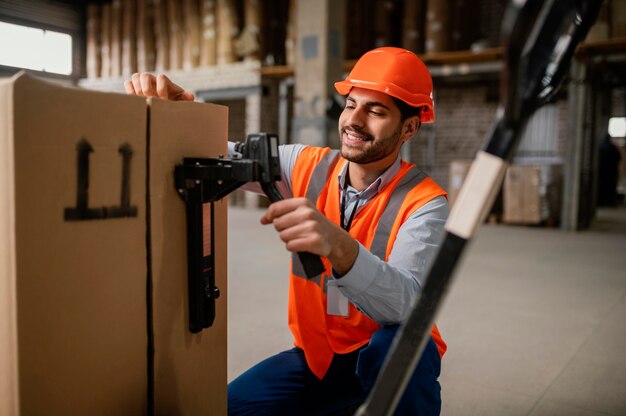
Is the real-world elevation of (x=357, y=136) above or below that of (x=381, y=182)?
above

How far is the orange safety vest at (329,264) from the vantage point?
1.57 meters

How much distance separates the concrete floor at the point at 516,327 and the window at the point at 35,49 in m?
1.84

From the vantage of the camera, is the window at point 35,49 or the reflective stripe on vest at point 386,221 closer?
the reflective stripe on vest at point 386,221

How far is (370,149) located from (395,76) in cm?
23

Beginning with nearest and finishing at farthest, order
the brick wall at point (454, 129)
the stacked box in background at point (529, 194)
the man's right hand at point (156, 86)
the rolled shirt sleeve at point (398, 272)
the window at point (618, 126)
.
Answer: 1. the rolled shirt sleeve at point (398, 272)
2. the man's right hand at point (156, 86)
3. the stacked box in background at point (529, 194)
4. the brick wall at point (454, 129)
5. the window at point (618, 126)

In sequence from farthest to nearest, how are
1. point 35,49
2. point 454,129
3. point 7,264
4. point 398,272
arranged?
point 454,129 < point 35,49 < point 398,272 < point 7,264

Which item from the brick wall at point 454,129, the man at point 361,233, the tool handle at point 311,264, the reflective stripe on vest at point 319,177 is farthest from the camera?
the brick wall at point 454,129

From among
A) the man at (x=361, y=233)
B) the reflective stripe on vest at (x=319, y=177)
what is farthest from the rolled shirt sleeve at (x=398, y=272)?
the reflective stripe on vest at (x=319, y=177)

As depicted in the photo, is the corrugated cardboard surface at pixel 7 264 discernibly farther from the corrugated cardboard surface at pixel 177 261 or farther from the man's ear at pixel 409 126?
the man's ear at pixel 409 126

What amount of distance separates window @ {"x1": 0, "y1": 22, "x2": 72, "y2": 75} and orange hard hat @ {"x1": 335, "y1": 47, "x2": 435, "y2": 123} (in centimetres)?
169

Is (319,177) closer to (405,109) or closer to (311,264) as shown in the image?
(405,109)

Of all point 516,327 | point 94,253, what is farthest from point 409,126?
point 516,327

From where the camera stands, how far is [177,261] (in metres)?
1.04

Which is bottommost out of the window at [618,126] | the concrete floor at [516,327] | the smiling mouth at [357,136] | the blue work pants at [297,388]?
the concrete floor at [516,327]
